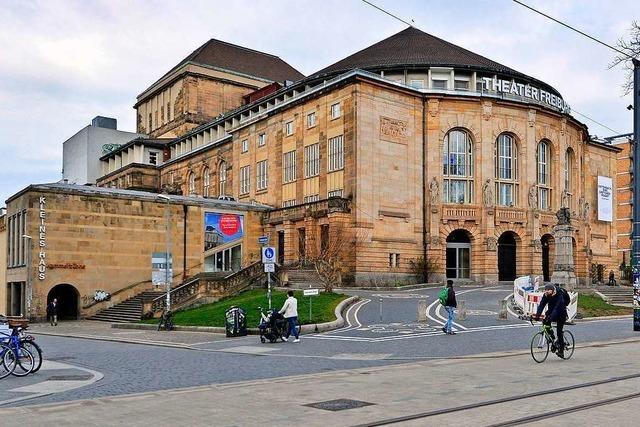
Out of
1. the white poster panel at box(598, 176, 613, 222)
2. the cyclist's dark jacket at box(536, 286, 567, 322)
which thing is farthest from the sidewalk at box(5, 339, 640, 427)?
the white poster panel at box(598, 176, 613, 222)

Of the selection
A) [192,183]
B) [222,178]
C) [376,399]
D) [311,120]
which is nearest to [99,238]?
[311,120]

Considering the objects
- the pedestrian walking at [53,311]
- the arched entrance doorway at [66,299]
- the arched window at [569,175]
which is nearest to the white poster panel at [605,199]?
the arched window at [569,175]

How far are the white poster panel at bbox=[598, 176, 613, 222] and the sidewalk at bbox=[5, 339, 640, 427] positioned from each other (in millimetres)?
65762

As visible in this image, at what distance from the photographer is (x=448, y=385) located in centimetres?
1347

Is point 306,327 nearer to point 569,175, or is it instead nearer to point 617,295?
point 617,295

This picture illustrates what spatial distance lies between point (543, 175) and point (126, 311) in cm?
3963

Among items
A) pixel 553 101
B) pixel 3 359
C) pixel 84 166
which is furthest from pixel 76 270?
pixel 84 166

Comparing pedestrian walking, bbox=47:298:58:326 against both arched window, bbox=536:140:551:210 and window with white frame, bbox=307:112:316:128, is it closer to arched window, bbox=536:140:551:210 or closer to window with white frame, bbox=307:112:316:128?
window with white frame, bbox=307:112:316:128

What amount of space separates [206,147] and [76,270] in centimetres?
3464

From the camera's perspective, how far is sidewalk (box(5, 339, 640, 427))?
400 inches

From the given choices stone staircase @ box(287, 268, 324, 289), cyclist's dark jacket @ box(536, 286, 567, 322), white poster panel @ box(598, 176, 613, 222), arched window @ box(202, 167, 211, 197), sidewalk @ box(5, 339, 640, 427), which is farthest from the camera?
arched window @ box(202, 167, 211, 197)

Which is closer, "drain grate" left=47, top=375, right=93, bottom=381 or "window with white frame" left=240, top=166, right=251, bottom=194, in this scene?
"drain grate" left=47, top=375, right=93, bottom=381

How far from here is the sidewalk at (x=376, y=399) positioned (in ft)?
33.3

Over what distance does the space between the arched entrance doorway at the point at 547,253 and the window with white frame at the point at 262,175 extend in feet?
84.7
